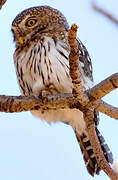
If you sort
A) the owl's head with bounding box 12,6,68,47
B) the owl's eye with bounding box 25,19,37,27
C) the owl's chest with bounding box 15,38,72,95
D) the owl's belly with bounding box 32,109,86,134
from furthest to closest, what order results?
the owl's eye with bounding box 25,19,37,27, the owl's head with bounding box 12,6,68,47, the owl's belly with bounding box 32,109,86,134, the owl's chest with bounding box 15,38,72,95

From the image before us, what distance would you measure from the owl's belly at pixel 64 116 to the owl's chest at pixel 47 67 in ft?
1.11

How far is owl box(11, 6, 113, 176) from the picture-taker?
4.28 metres

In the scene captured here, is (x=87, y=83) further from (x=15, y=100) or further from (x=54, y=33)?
(x=15, y=100)

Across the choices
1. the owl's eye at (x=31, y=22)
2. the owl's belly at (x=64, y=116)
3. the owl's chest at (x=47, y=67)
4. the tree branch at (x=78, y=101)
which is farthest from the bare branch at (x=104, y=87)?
the owl's eye at (x=31, y=22)

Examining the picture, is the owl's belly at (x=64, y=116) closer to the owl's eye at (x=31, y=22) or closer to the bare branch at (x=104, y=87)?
the owl's eye at (x=31, y=22)

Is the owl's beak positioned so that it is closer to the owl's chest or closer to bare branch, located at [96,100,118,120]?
the owl's chest

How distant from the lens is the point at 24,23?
505 centimetres

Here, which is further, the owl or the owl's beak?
the owl's beak

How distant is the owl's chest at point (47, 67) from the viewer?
426 cm

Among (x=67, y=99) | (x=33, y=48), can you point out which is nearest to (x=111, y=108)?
(x=67, y=99)

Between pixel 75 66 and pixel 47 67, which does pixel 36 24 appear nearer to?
pixel 47 67

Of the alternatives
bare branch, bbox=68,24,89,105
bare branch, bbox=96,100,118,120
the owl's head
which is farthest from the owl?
bare branch, bbox=68,24,89,105

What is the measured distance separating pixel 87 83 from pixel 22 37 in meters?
0.95

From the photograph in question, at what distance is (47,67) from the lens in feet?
13.9
